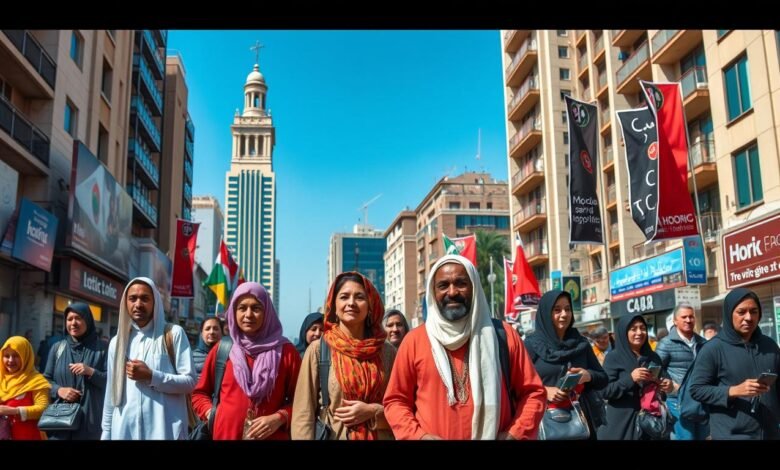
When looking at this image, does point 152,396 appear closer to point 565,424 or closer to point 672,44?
point 565,424

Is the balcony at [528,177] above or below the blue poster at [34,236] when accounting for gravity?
above

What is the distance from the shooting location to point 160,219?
39188mm

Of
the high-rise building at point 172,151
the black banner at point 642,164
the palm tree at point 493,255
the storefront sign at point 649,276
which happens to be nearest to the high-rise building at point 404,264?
the palm tree at point 493,255

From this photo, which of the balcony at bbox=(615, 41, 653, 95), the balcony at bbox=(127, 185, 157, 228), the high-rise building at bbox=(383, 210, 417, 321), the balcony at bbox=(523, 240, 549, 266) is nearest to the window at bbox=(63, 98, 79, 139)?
the balcony at bbox=(127, 185, 157, 228)

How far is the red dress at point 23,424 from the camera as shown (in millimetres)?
5234

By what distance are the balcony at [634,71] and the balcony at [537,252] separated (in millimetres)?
11675

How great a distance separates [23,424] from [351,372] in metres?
3.27

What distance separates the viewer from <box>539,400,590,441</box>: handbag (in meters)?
4.36

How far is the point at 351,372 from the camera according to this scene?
366 cm

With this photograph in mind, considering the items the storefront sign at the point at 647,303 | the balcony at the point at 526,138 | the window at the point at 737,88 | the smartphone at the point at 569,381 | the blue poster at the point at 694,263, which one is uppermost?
the balcony at the point at 526,138

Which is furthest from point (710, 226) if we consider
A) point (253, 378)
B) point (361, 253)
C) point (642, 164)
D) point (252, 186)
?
point (361, 253)

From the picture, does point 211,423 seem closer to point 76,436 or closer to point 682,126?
point 76,436

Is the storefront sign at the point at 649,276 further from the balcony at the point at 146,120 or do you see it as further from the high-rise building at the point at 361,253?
the high-rise building at the point at 361,253
